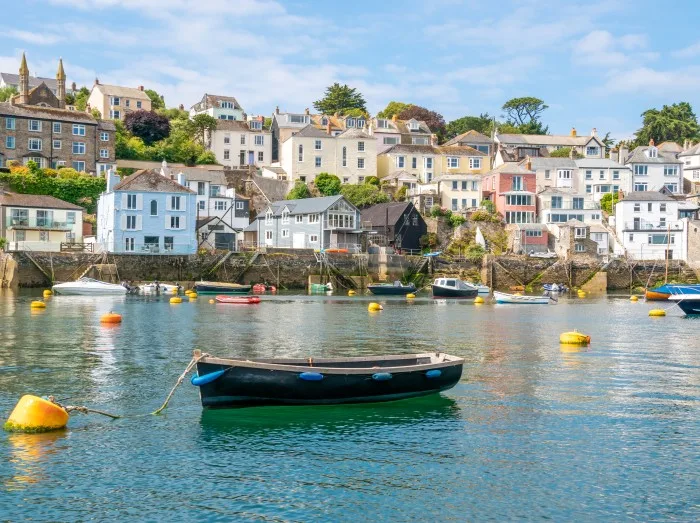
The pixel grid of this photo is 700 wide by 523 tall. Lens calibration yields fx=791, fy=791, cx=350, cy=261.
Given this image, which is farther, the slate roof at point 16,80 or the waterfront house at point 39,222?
the slate roof at point 16,80

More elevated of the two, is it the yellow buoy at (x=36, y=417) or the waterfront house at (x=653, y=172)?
the waterfront house at (x=653, y=172)

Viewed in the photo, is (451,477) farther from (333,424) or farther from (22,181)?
(22,181)

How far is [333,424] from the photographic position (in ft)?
73.6

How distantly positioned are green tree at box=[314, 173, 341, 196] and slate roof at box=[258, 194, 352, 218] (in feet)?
37.4

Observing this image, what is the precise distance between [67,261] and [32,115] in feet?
97.1

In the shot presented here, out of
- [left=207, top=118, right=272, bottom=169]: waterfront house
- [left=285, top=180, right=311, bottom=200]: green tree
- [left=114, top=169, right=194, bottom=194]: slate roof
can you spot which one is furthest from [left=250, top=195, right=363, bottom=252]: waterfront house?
[left=207, top=118, right=272, bottom=169]: waterfront house

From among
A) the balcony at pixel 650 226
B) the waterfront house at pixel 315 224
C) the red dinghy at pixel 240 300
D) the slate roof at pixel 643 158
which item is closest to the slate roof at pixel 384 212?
the waterfront house at pixel 315 224

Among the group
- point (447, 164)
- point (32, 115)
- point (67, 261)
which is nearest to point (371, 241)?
point (447, 164)

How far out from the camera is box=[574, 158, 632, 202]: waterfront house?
382 feet

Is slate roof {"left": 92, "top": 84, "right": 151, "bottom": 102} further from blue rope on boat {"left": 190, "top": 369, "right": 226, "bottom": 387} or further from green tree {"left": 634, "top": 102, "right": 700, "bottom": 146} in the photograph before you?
blue rope on boat {"left": 190, "top": 369, "right": 226, "bottom": 387}

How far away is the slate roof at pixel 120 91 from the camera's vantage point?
128m

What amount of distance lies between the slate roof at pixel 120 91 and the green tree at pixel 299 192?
39.1 m

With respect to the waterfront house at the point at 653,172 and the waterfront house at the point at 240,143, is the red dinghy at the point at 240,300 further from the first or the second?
the waterfront house at the point at 653,172

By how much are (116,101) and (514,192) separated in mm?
→ 65879
